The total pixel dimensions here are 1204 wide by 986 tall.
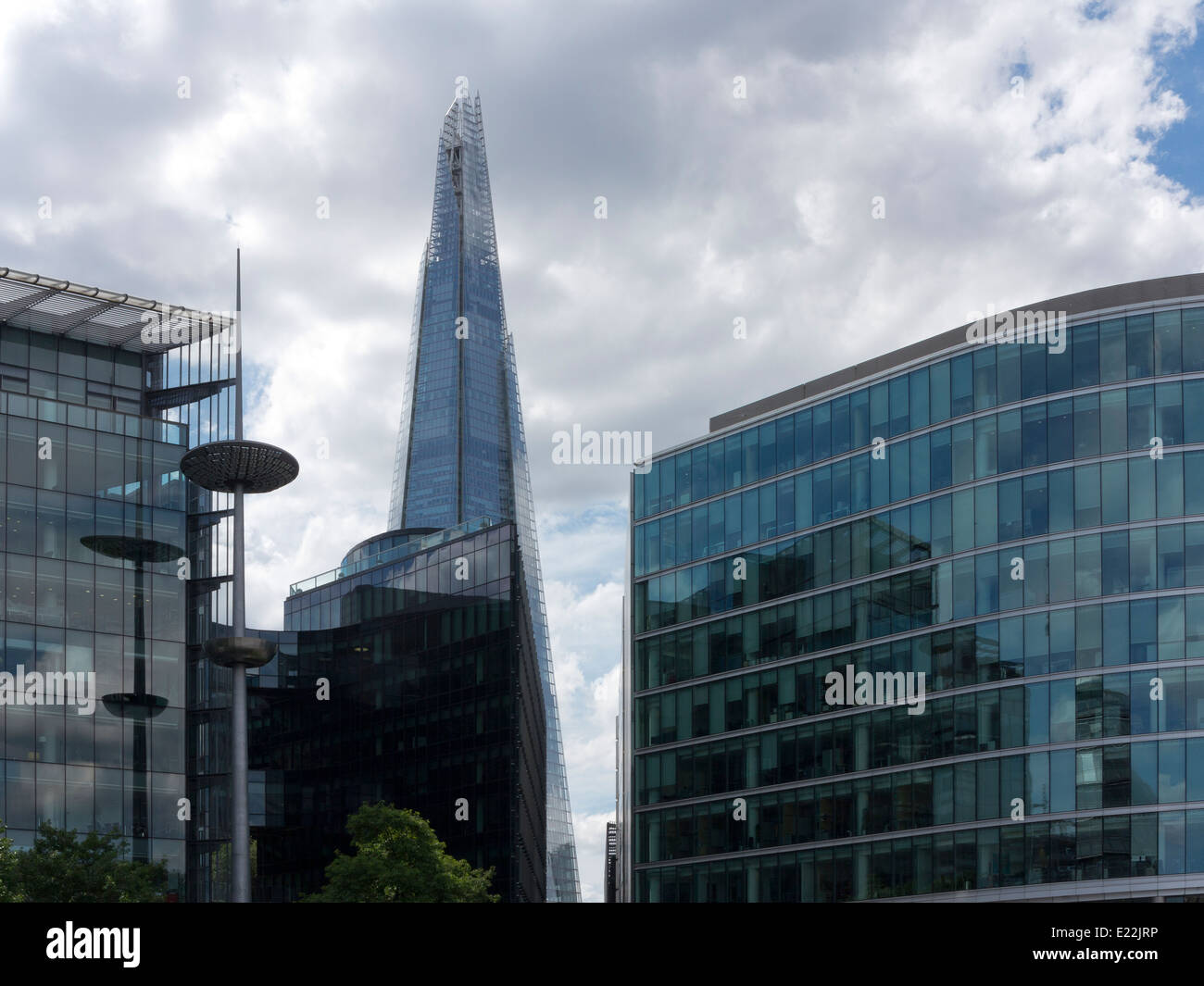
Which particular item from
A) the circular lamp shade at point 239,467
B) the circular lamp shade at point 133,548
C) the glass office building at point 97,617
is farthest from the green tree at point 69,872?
the circular lamp shade at point 239,467

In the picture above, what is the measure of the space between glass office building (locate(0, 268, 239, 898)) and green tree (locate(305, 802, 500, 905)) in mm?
8456

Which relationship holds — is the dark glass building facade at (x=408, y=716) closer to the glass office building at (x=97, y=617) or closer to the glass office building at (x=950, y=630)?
the glass office building at (x=950, y=630)

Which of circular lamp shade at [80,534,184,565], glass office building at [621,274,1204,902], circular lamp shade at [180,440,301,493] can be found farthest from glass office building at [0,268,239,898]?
glass office building at [621,274,1204,902]

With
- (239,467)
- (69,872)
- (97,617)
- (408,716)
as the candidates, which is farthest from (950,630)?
(69,872)

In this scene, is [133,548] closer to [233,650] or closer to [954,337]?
[233,650]

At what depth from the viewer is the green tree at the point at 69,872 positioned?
5441 cm

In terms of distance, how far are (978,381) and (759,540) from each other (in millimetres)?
18208

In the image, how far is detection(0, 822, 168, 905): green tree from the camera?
54406mm

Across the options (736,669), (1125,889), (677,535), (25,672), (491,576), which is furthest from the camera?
(491,576)

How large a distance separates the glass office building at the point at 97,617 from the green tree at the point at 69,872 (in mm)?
5550

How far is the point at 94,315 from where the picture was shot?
77.6 m
